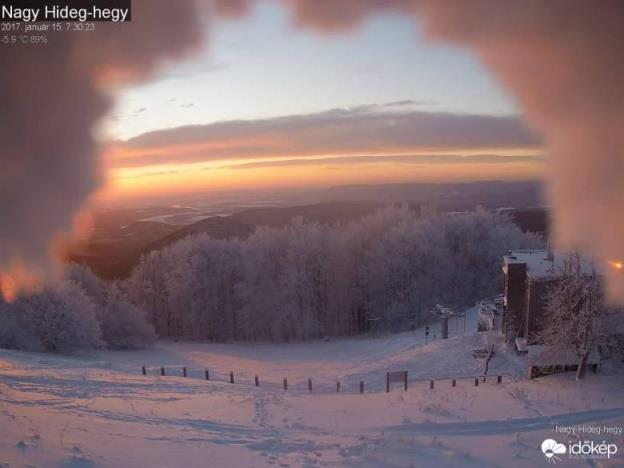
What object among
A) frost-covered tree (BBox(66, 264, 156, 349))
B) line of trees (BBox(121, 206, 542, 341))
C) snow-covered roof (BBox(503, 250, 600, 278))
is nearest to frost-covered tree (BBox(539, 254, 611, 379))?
snow-covered roof (BBox(503, 250, 600, 278))

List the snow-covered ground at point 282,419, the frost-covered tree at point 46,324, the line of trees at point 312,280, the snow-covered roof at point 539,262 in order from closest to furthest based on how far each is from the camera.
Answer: the snow-covered ground at point 282,419 → the snow-covered roof at point 539,262 → the frost-covered tree at point 46,324 → the line of trees at point 312,280

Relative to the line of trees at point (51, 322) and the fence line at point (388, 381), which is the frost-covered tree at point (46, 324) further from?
the fence line at point (388, 381)

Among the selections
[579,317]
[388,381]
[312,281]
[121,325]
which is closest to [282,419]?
[388,381]

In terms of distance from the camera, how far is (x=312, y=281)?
3459cm

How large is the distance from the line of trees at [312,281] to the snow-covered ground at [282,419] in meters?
18.3

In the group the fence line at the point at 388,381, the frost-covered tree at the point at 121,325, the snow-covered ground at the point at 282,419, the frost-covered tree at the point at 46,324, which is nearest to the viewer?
the snow-covered ground at the point at 282,419

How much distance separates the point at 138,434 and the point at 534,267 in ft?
44.5

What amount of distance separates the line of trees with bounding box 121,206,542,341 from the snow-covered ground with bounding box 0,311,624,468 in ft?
Result: 60.1

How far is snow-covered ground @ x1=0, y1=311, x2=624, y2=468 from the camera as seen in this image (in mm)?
6277

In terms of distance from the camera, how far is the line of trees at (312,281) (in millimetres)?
33125

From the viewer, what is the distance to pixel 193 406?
9.52 metres

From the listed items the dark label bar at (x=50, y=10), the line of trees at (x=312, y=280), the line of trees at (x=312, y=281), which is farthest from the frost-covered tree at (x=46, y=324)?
the dark label bar at (x=50, y=10)

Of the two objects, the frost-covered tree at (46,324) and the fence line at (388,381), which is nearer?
the fence line at (388,381)

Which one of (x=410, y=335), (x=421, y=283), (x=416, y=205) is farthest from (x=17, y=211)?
(x=416, y=205)
